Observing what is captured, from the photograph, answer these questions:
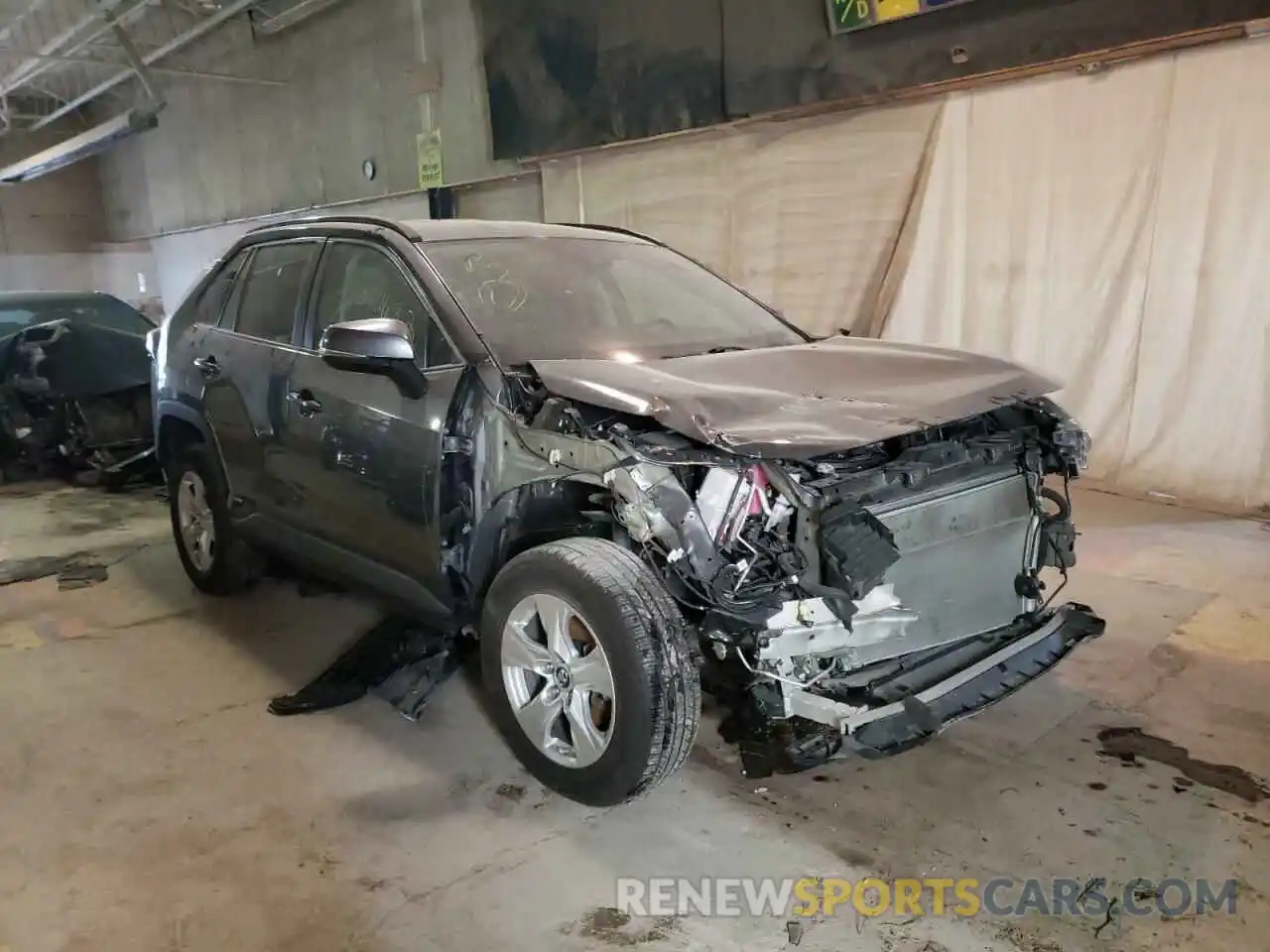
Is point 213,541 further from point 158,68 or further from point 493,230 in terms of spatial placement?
point 158,68

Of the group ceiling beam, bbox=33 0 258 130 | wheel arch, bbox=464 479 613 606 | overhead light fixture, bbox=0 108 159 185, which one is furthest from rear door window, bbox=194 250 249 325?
overhead light fixture, bbox=0 108 159 185

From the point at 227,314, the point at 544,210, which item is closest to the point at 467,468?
the point at 227,314

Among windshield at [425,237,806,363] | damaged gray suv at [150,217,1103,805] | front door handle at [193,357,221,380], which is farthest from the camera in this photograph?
front door handle at [193,357,221,380]

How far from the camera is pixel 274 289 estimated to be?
3936mm

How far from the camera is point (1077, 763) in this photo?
2.96 m

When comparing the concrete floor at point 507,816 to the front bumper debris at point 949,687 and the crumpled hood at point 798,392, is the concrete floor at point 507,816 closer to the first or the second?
the front bumper debris at point 949,687

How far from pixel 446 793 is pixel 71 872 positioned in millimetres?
986

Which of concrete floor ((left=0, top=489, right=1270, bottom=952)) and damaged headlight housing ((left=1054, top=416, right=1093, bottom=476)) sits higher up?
damaged headlight housing ((left=1054, top=416, right=1093, bottom=476))

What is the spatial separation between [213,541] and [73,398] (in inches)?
154

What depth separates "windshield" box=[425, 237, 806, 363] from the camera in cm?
317

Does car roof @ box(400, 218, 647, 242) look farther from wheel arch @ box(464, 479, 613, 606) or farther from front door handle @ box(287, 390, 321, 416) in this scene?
wheel arch @ box(464, 479, 613, 606)

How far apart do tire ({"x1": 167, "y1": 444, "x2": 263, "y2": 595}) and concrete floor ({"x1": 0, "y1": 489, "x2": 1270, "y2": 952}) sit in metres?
0.58

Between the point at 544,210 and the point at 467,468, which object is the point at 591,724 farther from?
the point at 544,210

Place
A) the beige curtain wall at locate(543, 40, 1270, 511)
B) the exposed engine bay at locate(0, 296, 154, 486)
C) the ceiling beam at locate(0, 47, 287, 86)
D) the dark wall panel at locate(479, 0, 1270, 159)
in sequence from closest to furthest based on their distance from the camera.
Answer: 1. the beige curtain wall at locate(543, 40, 1270, 511)
2. the dark wall panel at locate(479, 0, 1270, 159)
3. the exposed engine bay at locate(0, 296, 154, 486)
4. the ceiling beam at locate(0, 47, 287, 86)
